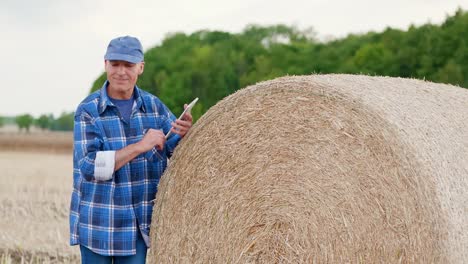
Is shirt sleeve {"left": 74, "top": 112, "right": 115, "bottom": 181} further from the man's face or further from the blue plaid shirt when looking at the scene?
the man's face

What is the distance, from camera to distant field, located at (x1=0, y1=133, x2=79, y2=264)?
8.16 metres

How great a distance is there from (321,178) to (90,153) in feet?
5.00

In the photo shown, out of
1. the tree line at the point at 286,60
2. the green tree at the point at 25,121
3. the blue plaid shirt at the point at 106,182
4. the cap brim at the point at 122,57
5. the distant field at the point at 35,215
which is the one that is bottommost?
the green tree at the point at 25,121

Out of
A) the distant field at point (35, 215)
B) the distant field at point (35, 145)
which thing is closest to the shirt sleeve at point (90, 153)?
the distant field at point (35, 215)

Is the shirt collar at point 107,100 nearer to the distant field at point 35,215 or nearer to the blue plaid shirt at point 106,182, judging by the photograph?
the blue plaid shirt at point 106,182

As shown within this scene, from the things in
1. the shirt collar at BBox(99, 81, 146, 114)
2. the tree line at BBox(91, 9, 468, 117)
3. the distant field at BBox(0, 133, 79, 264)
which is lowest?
the distant field at BBox(0, 133, 79, 264)

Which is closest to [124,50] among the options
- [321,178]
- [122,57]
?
[122,57]

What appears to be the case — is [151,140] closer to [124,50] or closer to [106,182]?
[106,182]

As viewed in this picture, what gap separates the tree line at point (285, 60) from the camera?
2800cm

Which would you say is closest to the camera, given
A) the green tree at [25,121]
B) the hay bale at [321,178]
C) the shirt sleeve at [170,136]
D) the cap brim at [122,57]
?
the hay bale at [321,178]

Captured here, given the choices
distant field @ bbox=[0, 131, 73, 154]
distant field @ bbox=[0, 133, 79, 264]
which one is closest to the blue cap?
distant field @ bbox=[0, 133, 79, 264]

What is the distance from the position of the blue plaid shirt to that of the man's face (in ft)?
0.38

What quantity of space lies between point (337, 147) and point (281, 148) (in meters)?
0.39

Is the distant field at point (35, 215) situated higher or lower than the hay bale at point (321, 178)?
lower
